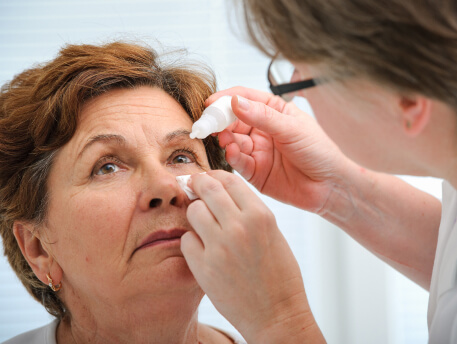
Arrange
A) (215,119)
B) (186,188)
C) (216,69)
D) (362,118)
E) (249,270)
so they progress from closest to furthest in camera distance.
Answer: (362,118) < (249,270) < (186,188) < (215,119) < (216,69)

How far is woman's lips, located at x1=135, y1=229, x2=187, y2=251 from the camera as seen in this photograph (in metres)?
1.32

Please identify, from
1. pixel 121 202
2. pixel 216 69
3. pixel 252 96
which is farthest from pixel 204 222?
pixel 216 69

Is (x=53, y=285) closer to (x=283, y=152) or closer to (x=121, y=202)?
(x=121, y=202)

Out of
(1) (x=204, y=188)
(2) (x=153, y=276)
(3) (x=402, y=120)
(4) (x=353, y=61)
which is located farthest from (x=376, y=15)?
(2) (x=153, y=276)

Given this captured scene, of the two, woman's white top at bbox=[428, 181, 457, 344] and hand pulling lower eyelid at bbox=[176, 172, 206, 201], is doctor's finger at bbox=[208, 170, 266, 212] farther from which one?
woman's white top at bbox=[428, 181, 457, 344]

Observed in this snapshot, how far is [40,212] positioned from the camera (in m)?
1.48

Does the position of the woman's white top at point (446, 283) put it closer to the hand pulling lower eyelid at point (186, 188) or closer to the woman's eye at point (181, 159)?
the hand pulling lower eyelid at point (186, 188)

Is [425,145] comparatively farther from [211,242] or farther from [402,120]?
[211,242]

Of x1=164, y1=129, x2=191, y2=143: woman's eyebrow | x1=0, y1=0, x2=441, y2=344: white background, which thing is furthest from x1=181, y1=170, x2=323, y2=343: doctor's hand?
x1=0, y1=0, x2=441, y2=344: white background

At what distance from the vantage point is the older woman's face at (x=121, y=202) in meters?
1.32

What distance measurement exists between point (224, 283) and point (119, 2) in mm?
2002

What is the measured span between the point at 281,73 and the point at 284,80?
0.02 metres

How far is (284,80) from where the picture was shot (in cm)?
119

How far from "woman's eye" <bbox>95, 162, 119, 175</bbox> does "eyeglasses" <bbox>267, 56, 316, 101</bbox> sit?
526mm
